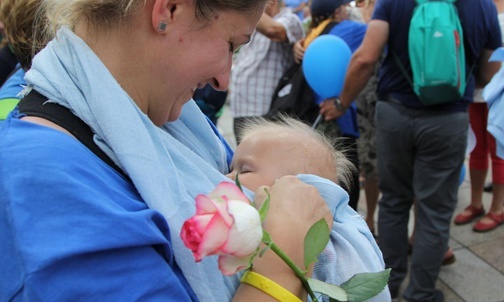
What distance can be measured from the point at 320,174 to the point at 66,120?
843 millimetres

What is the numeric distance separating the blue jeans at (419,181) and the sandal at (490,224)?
1170 mm

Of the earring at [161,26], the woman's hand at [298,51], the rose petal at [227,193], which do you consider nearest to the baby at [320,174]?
the rose petal at [227,193]

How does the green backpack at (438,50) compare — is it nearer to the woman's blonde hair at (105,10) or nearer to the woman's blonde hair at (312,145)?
the woman's blonde hair at (312,145)

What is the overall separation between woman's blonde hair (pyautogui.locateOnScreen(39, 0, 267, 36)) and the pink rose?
447 millimetres

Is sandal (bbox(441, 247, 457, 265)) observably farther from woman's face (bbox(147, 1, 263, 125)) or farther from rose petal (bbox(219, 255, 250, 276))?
rose petal (bbox(219, 255, 250, 276))

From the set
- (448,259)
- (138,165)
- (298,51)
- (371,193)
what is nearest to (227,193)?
(138,165)

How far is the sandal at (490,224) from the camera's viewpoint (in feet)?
13.4

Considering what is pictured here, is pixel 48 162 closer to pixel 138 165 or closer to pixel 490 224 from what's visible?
pixel 138 165

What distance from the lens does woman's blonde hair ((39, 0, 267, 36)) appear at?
99cm

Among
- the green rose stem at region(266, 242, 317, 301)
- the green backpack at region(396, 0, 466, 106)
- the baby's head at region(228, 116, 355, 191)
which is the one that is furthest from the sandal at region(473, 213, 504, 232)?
the green rose stem at region(266, 242, 317, 301)

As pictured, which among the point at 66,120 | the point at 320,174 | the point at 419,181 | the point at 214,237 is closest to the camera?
the point at 214,237

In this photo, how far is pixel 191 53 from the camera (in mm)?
1035

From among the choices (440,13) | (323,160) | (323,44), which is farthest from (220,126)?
(323,160)

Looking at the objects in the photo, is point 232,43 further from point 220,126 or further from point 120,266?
point 220,126
